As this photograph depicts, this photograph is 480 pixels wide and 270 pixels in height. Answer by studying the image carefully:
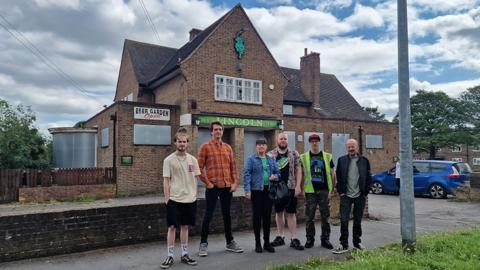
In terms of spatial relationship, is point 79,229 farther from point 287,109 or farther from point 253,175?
point 287,109

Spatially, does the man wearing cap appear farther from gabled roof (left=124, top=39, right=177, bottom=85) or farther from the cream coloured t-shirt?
gabled roof (left=124, top=39, right=177, bottom=85)

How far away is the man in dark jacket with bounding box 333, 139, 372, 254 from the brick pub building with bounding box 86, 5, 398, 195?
12765 mm

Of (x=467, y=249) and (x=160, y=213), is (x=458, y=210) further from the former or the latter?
(x=160, y=213)

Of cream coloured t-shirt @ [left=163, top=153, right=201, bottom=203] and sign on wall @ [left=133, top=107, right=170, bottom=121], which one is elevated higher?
sign on wall @ [left=133, top=107, right=170, bottom=121]

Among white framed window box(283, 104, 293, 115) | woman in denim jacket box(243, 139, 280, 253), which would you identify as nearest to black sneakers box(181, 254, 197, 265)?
woman in denim jacket box(243, 139, 280, 253)

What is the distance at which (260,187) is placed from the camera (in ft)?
19.7

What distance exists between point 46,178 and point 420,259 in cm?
1444

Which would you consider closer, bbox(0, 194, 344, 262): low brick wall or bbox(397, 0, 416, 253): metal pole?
bbox(0, 194, 344, 262): low brick wall

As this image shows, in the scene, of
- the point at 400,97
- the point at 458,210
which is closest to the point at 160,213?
the point at 400,97

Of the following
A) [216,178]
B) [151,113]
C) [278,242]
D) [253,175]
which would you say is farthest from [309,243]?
[151,113]

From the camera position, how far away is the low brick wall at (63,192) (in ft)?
48.7

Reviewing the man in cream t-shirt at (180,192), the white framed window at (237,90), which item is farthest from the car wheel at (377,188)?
the man in cream t-shirt at (180,192)

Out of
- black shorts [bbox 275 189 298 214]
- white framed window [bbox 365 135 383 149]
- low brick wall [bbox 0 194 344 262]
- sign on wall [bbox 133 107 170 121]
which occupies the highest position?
sign on wall [bbox 133 107 170 121]

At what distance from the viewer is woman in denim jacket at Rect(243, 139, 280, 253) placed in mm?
5996
